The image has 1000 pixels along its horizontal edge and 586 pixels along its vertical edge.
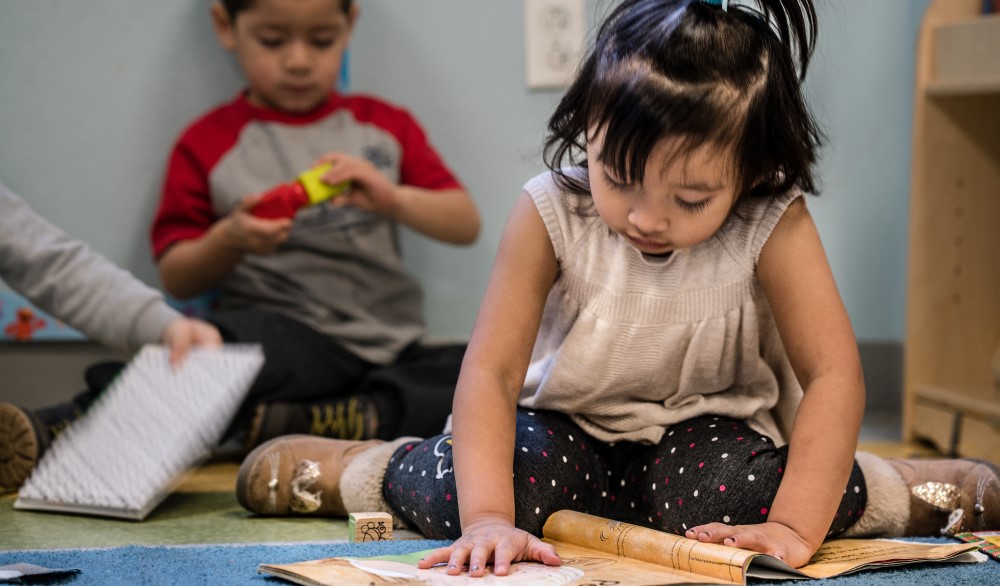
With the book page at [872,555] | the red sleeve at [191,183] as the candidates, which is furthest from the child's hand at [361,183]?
the book page at [872,555]

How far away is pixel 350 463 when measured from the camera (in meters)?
0.93

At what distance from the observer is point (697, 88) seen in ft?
2.35

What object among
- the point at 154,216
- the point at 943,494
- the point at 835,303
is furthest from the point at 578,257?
the point at 154,216

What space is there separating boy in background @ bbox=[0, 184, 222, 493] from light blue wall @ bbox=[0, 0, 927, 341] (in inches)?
14.5

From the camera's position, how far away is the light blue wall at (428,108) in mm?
1385

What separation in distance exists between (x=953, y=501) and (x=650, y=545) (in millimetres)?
324

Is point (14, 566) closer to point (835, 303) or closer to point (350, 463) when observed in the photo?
point (350, 463)

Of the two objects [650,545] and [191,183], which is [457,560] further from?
[191,183]

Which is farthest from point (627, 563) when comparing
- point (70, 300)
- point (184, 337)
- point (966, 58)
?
point (966, 58)

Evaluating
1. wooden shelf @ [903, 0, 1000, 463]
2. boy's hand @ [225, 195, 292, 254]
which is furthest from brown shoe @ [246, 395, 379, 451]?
wooden shelf @ [903, 0, 1000, 463]

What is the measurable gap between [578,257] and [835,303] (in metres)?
0.20

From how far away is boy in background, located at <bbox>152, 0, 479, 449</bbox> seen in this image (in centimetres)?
125

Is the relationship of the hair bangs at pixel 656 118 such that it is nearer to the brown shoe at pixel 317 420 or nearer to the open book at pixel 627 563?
the open book at pixel 627 563

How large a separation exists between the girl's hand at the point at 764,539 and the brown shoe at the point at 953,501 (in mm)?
209
